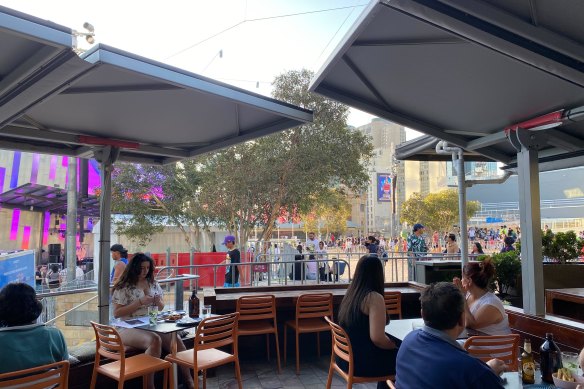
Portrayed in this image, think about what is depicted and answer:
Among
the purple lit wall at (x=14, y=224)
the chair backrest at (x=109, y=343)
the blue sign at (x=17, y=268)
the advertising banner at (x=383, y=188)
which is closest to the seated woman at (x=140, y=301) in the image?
the chair backrest at (x=109, y=343)

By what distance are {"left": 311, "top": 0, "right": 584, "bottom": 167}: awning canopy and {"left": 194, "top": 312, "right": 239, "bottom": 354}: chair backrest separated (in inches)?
85.2

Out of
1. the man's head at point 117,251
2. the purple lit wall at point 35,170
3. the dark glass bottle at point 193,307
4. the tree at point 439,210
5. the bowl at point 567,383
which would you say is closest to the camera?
the bowl at point 567,383

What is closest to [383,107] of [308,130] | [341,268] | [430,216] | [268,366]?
[268,366]

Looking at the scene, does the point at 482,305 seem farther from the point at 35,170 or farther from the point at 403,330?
the point at 35,170

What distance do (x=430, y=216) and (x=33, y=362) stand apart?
123 ft

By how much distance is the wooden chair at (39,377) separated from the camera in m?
2.34

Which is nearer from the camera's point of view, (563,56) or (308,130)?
(563,56)

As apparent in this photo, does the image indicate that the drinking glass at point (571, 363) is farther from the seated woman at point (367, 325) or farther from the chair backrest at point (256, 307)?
the chair backrest at point (256, 307)

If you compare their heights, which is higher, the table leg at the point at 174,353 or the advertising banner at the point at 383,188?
the advertising banner at the point at 383,188

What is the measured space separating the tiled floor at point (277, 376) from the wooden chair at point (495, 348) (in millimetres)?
1841

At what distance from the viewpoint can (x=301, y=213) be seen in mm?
16328

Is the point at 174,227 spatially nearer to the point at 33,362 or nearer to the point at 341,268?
the point at 341,268

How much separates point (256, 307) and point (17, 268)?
523 cm

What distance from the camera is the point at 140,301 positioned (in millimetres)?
4125
